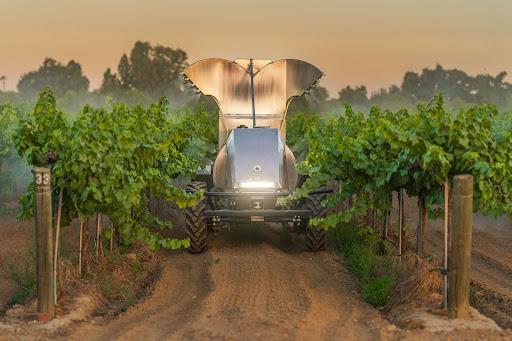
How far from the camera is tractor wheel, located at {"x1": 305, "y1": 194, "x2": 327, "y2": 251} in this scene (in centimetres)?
1503

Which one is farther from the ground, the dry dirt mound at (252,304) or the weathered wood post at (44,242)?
the weathered wood post at (44,242)

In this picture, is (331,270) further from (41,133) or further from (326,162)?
(41,133)

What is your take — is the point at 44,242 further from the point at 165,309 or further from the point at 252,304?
the point at 252,304

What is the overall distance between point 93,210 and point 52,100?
1.79m

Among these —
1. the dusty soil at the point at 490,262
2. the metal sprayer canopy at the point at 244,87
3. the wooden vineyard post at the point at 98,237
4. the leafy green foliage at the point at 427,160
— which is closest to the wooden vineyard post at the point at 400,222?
the leafy green foliage at the point at 427,160

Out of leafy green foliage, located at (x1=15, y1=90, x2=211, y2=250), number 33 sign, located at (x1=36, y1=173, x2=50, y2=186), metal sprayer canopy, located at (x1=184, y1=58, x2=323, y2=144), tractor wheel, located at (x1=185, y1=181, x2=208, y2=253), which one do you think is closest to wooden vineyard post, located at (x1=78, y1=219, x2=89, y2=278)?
leafy green foliage, located at (x1=15, y1=90, x2=211, y2=250)

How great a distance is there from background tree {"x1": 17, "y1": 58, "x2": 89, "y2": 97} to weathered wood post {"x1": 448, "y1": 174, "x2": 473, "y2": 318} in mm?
100135

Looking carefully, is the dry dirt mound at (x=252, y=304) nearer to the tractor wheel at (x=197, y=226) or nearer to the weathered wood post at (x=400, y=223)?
the tractor wheel at (x=197, y=226)

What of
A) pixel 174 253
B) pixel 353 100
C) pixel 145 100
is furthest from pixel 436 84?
pixel 174 253

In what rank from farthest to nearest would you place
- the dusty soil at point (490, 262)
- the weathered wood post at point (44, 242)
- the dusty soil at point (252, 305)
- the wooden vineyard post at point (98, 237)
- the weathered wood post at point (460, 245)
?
the wooden vineyard post at point (98, 237), the dusty soil at point (490, 262), the weathered wood post at point (44, 242), the weathered wood post at point (460, 245), the dusty soil at point (252, 305)

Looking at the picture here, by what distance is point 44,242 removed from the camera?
9672mm

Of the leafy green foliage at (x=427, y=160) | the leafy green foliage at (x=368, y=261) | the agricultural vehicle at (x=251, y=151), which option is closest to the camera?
the leafy green foliage at (x=427, y=160)

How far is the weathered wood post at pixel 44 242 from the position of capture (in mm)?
9578

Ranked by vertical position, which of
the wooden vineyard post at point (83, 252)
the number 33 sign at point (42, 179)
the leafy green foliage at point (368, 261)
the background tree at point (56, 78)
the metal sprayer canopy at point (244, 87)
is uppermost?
the background tree at point (56, 78)
